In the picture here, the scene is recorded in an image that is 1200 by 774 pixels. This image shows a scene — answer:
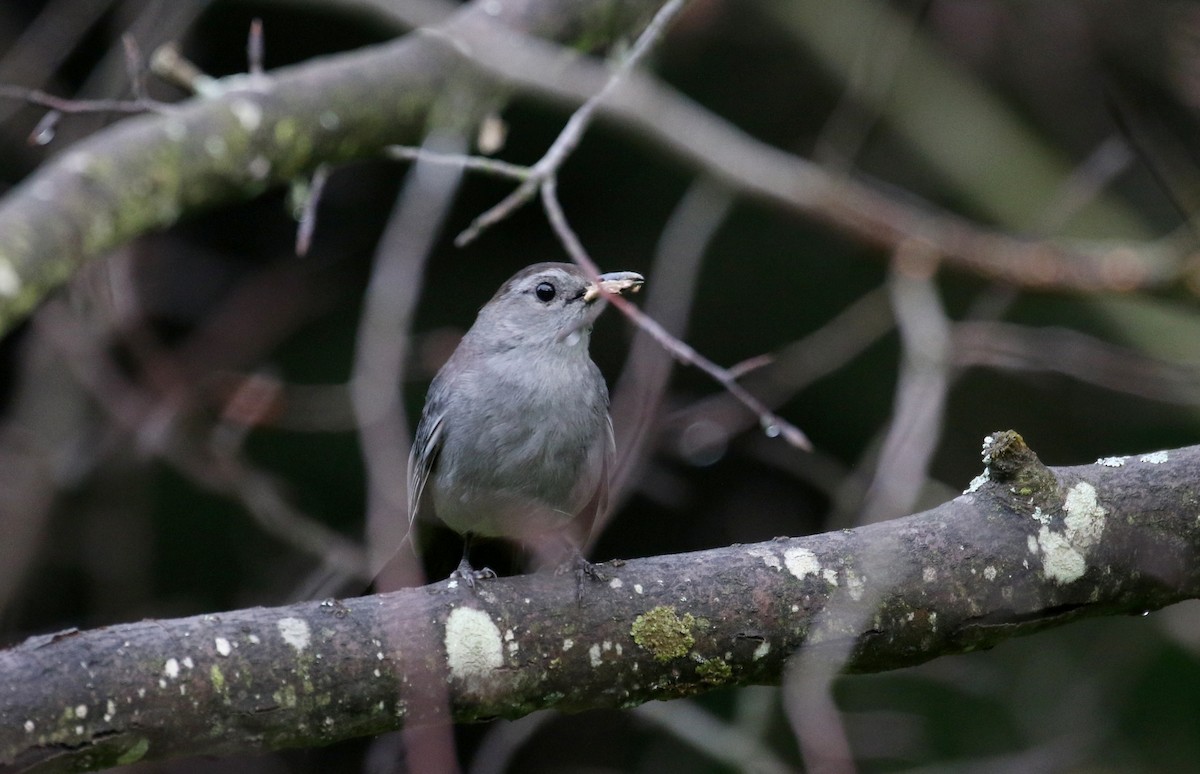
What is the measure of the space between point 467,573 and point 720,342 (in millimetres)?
3293

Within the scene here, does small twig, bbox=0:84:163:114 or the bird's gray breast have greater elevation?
small twig, bbox=0:84:163:114

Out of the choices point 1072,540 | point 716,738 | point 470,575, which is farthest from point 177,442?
point 1072,540

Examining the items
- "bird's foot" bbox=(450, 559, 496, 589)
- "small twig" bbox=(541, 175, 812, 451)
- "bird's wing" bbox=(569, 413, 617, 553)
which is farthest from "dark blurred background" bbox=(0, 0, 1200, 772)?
"bird's foot" bbox=(450, 559, 496, 589)

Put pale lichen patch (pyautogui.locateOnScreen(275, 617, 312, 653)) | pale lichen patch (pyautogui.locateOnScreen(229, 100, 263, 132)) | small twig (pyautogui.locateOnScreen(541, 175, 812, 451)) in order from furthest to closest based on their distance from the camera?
pale lichen patch (pyautogui.locateOnScreen(229, 100, 263, 132)), small twig (pyautogui.locateOnScreen(541, 175, 812, 451)), pale lichen patch (pyautogui.locateOnScreen(275, 617, 312, 653))

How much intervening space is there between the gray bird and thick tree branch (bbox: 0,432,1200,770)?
78cm

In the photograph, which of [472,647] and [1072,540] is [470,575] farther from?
[1072,540]

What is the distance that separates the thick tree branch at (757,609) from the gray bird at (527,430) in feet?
2.57

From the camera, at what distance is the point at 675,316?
5043 mm

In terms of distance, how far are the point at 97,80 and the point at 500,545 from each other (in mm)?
3054

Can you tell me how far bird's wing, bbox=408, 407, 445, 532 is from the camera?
164 inches

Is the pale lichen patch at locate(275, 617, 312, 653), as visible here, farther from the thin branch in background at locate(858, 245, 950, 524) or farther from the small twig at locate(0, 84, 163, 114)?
the small twig at locate(0, 84, 163, 114)

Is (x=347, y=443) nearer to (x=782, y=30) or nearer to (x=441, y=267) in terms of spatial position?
(x=441, y=267)

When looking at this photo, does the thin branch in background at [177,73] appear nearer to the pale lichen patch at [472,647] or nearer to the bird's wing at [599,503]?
the bird's wing at [599,503]

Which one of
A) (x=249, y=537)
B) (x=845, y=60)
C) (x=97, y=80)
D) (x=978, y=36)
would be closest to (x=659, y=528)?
(x=249, y=537)
